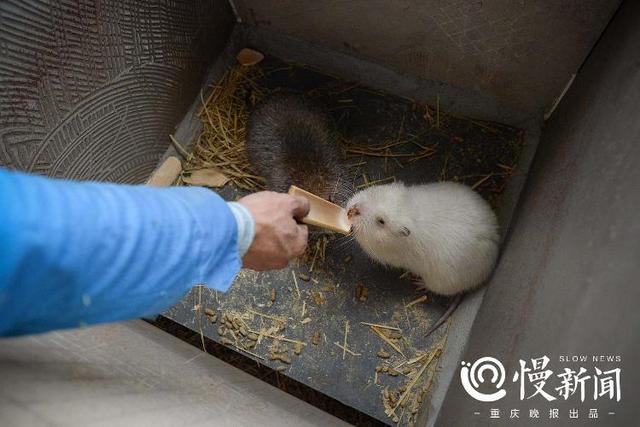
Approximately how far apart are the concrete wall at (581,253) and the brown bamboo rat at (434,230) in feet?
0.43

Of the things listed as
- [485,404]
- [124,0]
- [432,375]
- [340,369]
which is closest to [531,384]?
[485,404]

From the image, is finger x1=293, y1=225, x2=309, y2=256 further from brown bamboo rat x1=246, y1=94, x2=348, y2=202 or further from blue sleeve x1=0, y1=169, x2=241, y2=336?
brown bamboo rat x1=246, y1=94, x2=348, y2=202

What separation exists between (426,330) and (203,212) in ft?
4.94

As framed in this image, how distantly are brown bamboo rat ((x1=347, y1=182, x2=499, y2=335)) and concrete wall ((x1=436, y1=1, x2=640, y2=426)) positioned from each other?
13 centimetres

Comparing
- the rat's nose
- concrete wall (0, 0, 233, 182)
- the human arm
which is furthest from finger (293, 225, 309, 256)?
concrete wall (0, 0, 233, 182)

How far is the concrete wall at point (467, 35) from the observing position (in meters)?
1.93

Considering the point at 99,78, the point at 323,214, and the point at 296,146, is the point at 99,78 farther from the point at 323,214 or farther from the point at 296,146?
the point at 323,214

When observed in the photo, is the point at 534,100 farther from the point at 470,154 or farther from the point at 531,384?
the point at 531,384

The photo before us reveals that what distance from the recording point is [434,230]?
1977mm

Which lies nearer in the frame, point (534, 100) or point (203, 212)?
point (203, 212)

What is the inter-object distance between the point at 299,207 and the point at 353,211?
0.54 metres

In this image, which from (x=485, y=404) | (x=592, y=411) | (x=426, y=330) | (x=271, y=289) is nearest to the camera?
(x=592, y=411)

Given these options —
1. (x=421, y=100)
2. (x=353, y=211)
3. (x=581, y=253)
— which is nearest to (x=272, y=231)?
(x=353, y=211)

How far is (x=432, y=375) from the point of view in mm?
2193
